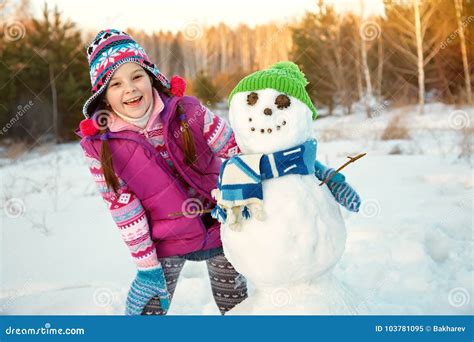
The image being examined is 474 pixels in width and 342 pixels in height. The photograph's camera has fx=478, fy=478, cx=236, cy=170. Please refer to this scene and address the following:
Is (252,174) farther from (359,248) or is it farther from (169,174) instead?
(359,248)

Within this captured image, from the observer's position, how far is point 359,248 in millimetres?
2229

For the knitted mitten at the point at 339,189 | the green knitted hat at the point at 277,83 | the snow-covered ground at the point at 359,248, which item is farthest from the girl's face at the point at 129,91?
the snow-covered ground at the point at 359,248

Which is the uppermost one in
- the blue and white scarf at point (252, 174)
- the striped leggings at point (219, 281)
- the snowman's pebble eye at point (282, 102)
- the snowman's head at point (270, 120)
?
the snowman's pebble eye at point (282, 102)

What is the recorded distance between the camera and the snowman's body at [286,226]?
117 cm

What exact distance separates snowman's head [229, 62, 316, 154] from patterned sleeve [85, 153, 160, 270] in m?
0.41

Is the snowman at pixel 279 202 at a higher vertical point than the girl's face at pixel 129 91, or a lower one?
lower

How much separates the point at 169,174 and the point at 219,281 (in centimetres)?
42

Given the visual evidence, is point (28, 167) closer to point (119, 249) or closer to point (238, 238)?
point (119, 249)

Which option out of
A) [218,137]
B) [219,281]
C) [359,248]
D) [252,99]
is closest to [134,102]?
[218,137]

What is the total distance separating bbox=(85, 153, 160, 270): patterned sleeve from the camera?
1428mm

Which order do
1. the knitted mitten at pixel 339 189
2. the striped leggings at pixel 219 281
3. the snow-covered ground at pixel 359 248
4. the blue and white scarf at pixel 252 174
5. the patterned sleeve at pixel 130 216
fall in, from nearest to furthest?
1. the blue and white scarf at pixel 252 174
2. the knitted mitten at pixel 339 189
3. the patterned sleeve at pixel 130 216
4. the striped leggings at pixel 219 281
5. the snow-covered ground at pixel 359 248

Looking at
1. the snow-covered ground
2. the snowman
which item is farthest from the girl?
the snow-covered ground

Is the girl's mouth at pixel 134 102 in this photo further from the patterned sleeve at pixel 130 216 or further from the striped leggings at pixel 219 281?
the striped leggings at pixel 219 281
